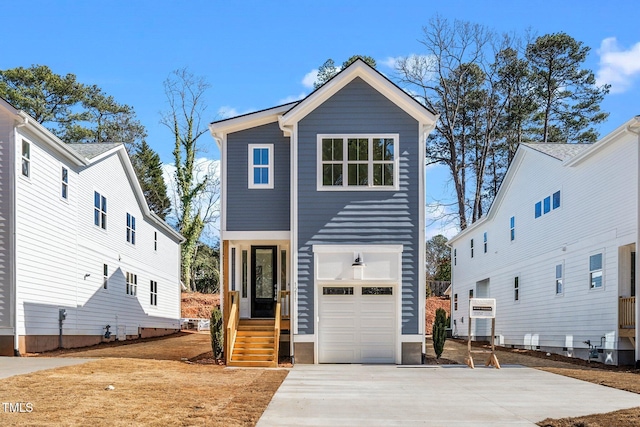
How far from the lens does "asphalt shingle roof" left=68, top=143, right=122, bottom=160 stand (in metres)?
24.5

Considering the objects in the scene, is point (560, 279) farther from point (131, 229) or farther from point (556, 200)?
point (131, 229)

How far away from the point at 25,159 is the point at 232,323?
7424mm

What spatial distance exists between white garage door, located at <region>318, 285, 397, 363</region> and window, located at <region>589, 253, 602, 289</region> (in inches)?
235

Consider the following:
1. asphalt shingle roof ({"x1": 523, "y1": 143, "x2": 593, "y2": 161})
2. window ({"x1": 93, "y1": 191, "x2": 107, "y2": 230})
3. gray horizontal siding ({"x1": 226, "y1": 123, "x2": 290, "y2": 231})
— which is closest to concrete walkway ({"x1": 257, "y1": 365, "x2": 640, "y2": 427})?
gray horizontal siding ({"x1": 226, "y1": 123, "x2": 290, "y2": 231})

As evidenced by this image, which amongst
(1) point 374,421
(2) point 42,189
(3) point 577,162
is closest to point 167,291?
(2) point 42,189

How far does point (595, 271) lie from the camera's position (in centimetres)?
1992

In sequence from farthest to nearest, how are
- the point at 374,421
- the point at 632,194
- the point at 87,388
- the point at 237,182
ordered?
the point at 237,182 < the point at 632,194 < the point at 87,388 < the point at 374,421

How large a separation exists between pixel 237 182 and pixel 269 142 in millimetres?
1425

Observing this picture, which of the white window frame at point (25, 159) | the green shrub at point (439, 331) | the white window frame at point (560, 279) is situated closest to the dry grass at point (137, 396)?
the green shrub at point (439, 331)

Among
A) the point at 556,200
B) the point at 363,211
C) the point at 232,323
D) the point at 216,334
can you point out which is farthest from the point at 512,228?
the point at 216,334

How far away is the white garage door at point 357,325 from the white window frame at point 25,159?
8792 mm

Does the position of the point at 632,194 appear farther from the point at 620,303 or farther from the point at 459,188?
the point at 459,188

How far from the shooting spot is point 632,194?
17.7 m

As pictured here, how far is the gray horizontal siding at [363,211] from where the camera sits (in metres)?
18.4
